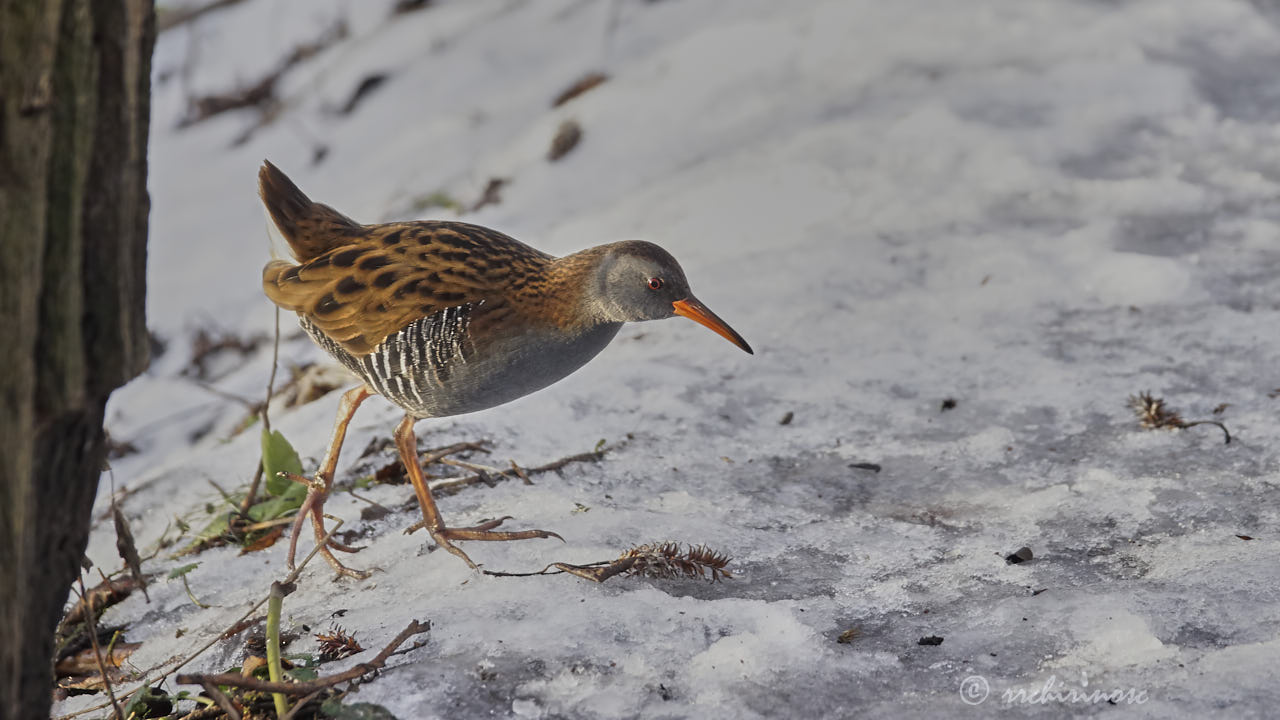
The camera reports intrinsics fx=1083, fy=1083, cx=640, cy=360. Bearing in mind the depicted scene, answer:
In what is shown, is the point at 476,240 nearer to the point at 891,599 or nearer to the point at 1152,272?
the point at 891,599

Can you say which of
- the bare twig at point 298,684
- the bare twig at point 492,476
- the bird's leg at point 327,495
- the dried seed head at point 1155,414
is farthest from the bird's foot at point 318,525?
the dried seed head at point 1155,414

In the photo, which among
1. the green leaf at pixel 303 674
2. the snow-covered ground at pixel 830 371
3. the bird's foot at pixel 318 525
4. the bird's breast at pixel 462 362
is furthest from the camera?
the bird's breast at pixel 462 362

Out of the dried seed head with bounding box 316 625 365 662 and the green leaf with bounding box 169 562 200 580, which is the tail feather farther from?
the dried seed head with bounding box 316 625 365 662

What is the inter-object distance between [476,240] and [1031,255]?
2.70m

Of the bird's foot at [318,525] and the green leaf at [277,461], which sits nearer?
the bird's foot at [318,525]

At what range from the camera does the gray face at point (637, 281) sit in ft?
10.8

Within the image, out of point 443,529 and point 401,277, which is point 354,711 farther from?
point 401,277

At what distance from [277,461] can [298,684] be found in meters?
1.49

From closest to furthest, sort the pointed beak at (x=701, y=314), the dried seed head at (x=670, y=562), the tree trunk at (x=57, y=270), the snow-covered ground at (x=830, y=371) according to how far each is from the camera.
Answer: the tree trunk at (x=57, y=270) < the snow-covered ground at (x=830, y=371) < the dried seed head at (x=670, y=562) < the pointed beak at (x=701, y=314)

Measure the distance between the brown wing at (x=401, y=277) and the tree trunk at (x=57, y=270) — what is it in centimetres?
137

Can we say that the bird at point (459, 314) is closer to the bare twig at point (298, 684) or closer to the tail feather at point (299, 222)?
the tail feather at point (299, 222)

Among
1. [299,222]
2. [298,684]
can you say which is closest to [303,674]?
[298,684]

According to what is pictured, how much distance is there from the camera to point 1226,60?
606 cm

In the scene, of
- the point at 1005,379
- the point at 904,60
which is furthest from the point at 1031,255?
the point at 904,60
